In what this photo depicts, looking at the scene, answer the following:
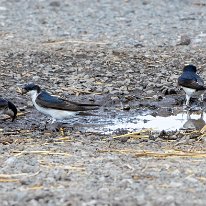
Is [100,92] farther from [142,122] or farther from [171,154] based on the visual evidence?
[171,154]

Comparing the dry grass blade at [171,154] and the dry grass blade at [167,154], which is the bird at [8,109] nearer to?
the dry grass blade at [167,154]

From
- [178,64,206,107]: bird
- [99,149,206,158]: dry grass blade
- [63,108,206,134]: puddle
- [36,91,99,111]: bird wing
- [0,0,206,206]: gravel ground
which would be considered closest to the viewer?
[0,0,206,206]: gravel ground

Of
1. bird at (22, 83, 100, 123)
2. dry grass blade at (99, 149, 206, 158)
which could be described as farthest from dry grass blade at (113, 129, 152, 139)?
dry grass blade at (99, 149, 206, 158)

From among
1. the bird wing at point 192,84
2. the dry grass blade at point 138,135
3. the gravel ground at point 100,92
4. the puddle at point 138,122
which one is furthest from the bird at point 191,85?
the dry grass blade at point 138,135

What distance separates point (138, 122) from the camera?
34.8ft

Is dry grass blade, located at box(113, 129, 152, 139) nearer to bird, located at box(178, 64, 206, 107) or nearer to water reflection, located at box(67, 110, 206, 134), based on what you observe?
water reflection, located at box(67, 110, 206, 134)

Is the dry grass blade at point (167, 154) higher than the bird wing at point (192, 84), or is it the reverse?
the dry grass blade at point (167, 154)

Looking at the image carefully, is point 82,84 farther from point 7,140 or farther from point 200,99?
point 7,140

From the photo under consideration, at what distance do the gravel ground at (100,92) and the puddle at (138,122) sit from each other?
0.18 m

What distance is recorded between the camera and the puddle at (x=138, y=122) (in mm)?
10203

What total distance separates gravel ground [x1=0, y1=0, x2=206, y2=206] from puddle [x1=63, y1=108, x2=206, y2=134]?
177mm

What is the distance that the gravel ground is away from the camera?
23.2 feet

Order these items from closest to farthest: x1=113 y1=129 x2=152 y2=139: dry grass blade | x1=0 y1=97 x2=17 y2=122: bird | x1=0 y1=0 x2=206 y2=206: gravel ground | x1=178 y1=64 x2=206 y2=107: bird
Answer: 1. x1=0 y1=0 x2=206 y2=206: gravel ground
2. x1=113 y1=129 x2=152 y2=139: dry grass blade
3. x1=0 y1=97 x2=17 y2=122: bird
4. x1=178 y1=64 x2=206 y2=107: bird

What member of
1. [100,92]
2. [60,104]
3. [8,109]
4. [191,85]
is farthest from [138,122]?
[100,92]
